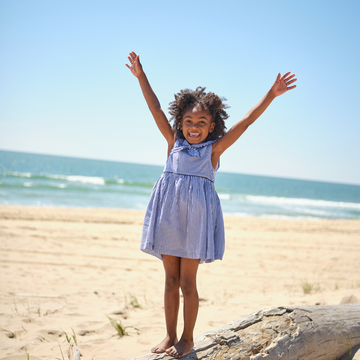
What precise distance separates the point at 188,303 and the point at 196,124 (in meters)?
1.36

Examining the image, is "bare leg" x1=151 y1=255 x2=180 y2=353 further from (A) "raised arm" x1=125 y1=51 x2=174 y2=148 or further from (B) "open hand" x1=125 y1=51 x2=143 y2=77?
(B) "open hand" x1=125 y1=51 x2=143 y2=77

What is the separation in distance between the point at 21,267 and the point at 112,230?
473 cm

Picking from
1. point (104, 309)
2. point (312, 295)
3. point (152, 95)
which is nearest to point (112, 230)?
point (104, 309)

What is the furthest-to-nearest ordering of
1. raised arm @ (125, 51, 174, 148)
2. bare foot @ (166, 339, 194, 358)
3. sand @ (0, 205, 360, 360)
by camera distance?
1. sand @ (0, 205, 360, 360)
2. raised arm @ (125, 51, 174, 148)
3. bare foot @ (166, 339, 194, 358)

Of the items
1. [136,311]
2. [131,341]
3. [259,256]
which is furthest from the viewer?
[259,256]

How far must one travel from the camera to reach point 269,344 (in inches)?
97.3

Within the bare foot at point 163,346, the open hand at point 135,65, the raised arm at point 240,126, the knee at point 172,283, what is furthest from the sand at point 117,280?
the open hand at point 135,65

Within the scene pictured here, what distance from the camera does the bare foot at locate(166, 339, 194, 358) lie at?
2297 millimetres

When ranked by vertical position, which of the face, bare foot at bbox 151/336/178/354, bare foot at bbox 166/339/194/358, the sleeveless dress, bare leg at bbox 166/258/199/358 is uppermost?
the face

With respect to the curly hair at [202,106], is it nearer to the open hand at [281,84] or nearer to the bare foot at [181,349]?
the open hand at [281,84]

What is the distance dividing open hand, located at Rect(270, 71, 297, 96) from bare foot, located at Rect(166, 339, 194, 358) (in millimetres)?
2081

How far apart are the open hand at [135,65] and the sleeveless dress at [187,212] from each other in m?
0.84

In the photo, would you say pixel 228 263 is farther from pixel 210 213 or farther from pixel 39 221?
pixel 39 221

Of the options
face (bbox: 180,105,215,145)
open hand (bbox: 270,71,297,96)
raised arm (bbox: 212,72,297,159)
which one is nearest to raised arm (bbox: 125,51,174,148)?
face (bbox: 180,105,215,145)
